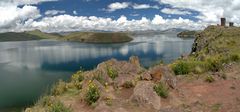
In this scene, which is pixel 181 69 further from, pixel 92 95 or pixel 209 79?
pixel 92 95

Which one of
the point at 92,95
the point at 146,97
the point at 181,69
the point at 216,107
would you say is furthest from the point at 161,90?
the point at 181,69

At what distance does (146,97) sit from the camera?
1559 centimetres

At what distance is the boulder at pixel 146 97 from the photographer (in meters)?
15.4

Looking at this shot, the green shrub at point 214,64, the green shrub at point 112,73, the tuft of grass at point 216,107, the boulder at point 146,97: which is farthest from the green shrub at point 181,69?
the tuft of grass at point 216,107

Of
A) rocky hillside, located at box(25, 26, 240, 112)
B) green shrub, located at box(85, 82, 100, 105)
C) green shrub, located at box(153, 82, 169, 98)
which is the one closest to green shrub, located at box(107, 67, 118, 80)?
rocky hillside, located at box(25, 26, 240, 112)

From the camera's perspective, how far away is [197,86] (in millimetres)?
19391

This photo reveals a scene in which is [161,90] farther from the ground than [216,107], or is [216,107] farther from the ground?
[161,90]

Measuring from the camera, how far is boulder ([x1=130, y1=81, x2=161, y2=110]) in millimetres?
15377

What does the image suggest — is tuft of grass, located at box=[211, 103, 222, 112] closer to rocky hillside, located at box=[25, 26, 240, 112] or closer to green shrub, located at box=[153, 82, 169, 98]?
rocky hillside, located at box=[25, 26, 240, 112]

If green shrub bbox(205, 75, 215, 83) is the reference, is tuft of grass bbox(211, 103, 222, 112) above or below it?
below

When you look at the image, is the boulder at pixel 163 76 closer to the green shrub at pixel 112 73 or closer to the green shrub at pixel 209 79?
the green shrub at pixel 209 79

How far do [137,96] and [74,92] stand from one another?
5.98 m

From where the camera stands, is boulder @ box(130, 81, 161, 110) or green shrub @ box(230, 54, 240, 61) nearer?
boulder @ box(130, 81, 161, 110)

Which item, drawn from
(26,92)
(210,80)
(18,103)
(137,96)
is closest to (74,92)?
(137,96)
